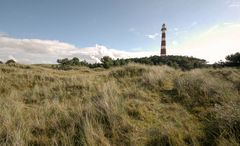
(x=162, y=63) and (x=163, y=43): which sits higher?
(x=163, y=43)

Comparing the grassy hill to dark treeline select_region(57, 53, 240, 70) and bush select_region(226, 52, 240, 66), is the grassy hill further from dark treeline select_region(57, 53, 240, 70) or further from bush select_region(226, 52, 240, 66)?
bush select_region(226, 52, 240, 66)

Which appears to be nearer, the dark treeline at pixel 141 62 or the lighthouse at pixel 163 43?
the dark treeline at pixel 141 62

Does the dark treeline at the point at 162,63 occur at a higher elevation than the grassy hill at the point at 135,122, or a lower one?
higher

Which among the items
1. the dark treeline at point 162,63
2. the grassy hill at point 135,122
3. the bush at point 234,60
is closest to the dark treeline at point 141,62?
the dark treeline at point 162,63

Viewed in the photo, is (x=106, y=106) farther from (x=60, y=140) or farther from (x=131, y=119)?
(x=60, y=140)

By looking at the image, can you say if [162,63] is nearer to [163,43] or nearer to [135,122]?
[163,43]

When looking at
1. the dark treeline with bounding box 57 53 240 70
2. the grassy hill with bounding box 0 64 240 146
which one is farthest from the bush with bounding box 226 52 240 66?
the grassy hill with bounding box 0 64 240 146

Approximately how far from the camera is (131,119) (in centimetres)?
419

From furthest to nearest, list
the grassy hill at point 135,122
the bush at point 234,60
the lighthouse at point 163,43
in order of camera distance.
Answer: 1. the lighthouse at point 163,43
2. the bush at point 234,60
3. the grassy hill at point 135,122

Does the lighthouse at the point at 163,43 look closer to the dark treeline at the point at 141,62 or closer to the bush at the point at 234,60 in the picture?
the dark treeline at the point at 141,62

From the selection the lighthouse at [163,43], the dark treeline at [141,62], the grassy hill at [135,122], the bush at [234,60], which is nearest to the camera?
the grassy hill at [135,122]

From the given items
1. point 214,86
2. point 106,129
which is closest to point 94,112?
point 106,129

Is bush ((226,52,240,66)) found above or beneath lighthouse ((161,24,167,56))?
beneath

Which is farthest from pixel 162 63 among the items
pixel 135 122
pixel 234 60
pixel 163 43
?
pixel 135 122
